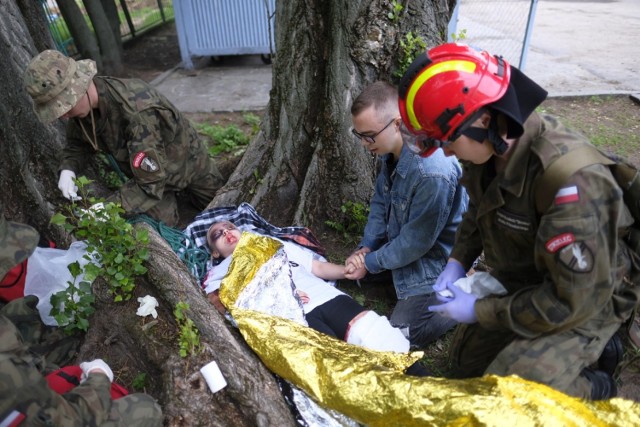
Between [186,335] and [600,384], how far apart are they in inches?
77.4

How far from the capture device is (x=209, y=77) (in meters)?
9.02

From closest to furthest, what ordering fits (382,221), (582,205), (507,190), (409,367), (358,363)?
(582,205)
(507,190)
(358,363)
(409,367)
(382,221)

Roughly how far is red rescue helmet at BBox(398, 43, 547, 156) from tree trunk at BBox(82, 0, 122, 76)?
9067 millimetres

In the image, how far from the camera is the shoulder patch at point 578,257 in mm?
1616

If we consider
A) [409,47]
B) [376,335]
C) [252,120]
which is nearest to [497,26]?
[252,120]

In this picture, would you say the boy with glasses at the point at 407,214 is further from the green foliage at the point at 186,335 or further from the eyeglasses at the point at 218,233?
the green foliage at the point at 186,335

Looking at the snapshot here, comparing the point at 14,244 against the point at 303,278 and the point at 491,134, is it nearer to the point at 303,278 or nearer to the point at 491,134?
the point at 303,278

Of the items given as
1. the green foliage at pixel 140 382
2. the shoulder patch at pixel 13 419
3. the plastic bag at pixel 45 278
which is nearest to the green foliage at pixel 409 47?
the plastic bag at pixel 45 278

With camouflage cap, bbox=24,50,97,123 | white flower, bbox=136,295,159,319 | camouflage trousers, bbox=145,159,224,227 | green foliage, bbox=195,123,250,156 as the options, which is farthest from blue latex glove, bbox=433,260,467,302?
green foliage, bbox=195,123,250,156

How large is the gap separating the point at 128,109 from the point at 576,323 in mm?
3286

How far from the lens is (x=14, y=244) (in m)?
1.80

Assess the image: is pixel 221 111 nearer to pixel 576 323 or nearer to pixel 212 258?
pixel 212 258

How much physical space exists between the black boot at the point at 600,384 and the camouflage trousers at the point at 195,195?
127 inches

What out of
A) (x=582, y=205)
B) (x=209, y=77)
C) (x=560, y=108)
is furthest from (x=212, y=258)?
(x=209, y=77)
